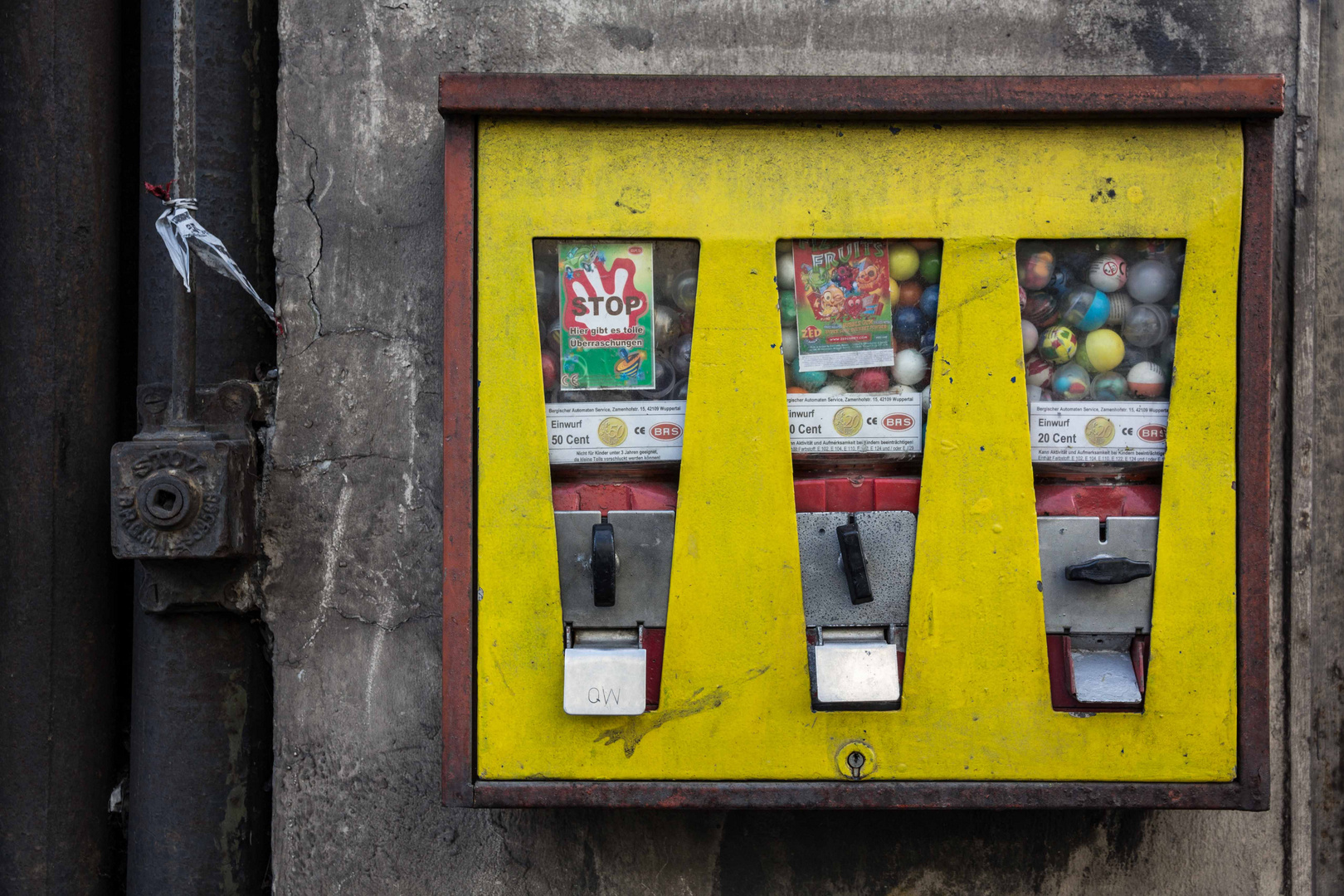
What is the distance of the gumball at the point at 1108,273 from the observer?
4.82 feet

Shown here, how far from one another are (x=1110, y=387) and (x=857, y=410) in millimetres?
437

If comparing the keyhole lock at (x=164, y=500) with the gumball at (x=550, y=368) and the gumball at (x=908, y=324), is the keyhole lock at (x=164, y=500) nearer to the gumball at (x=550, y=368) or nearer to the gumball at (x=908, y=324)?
the gumball at (x=550, y=368)

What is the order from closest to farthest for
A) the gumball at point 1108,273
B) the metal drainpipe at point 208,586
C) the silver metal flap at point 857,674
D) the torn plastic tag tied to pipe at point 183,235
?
the silver metal flap at point 857,674 → the gumball at point 1108,273 → the torn plastic tag tied to pipe at point 183,235 → the metal drainpipe at point 208,586

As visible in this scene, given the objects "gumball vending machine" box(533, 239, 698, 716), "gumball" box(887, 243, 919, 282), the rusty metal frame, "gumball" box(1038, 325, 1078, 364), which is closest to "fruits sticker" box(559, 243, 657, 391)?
"gumball vending machine" box(533, 239, 698, 716)

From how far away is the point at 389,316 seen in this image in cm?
180

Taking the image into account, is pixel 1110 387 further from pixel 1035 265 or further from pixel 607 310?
pixel 607 310

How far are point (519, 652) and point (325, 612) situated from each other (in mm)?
578

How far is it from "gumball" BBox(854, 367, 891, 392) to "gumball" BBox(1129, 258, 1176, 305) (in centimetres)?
45

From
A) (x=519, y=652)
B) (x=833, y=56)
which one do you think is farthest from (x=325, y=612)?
(x=833, y=56)

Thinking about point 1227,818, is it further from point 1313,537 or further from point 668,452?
point 668,452

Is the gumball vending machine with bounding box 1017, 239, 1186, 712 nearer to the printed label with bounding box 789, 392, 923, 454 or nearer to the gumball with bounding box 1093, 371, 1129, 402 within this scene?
the gumball with bounding box 1093, 371, 1129, 402

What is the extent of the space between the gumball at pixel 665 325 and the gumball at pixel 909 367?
1.23 ft

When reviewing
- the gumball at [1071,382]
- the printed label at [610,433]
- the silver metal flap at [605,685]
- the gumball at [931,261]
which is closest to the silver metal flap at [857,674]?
the silver metal flap at [605,685]

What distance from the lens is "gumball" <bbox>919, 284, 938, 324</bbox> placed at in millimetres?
1470
